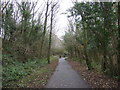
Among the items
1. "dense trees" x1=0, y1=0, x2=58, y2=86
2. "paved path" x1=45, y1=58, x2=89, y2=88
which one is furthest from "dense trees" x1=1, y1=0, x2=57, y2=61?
"paved path" x1=45, y1=58, x2=89, y2=88

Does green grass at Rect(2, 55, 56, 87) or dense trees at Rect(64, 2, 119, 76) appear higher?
dense trees at Rect(64, 2, 119, 76)

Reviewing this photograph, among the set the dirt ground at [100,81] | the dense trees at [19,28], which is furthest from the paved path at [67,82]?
the dense trees at [19,28]

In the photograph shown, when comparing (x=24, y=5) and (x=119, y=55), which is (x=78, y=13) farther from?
(x=24, y=5)

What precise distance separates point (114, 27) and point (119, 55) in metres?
1.77

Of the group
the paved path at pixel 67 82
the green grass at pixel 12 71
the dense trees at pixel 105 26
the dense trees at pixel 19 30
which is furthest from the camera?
the dense trees at pixel 19 30

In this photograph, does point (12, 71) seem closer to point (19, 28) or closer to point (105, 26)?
point (105, 26)

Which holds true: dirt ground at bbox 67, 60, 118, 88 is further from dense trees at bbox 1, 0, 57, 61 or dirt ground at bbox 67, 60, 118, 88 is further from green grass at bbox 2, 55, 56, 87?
dense trees at bbox 1, 0, 57, 61

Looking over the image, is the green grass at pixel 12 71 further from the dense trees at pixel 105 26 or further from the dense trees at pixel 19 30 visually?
the dense trees at pixel 105 26

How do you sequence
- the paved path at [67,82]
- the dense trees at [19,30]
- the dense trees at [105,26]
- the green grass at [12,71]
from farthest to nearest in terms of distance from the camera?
the dense trees at [19,30]
the dense trees at [105,26]
the paved path at [67,82]
the green grass at [12,71]

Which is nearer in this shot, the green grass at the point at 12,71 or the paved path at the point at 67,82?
the green grass at the point at 12,71

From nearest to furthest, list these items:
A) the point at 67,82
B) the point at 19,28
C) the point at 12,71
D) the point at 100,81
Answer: the point at 100,81
the point at 67,82
the point at 12,71
the point at 19,28

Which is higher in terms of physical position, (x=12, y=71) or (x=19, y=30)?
(x=19, y=30)

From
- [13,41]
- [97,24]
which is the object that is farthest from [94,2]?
[13,41]

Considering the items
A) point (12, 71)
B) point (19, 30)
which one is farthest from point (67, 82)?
point (19, 30)
